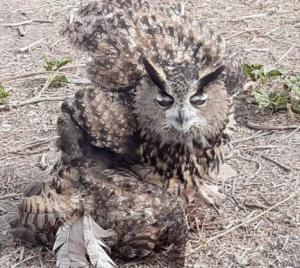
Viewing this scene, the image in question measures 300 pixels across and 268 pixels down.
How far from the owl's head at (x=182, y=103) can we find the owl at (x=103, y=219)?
0.33m

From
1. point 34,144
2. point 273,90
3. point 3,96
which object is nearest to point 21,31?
point 3,96

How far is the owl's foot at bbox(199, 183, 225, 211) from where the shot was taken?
4695mm

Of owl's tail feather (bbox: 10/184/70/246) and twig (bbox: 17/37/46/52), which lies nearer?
owl's tail feather (bbox: 10/184/70/246)

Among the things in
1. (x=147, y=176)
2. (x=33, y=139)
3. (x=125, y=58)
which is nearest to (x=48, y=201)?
(x=147, y=176)

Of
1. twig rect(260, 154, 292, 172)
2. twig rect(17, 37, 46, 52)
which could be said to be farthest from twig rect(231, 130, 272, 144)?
twig rect(17, 37, 46, 52)

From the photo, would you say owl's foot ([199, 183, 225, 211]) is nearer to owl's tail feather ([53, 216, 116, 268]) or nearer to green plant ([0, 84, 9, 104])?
owl's tail feather ([53, 216, 116, 268])

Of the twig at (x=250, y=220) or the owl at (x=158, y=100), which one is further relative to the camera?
the twig at (x=250, y=220)

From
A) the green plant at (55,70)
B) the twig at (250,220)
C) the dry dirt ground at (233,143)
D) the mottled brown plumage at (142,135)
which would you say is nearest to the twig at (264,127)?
the dry dirt ground at (233,143)

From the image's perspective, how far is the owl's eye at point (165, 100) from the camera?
4086mm

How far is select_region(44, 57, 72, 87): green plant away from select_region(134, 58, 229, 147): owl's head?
6.76 feet

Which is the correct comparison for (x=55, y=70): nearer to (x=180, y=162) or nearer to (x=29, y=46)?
(x=29, y=46)

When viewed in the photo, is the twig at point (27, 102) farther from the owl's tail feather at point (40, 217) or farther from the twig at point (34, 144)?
the owl's tail feather at point (40, 217)

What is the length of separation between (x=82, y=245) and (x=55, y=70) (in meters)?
2.38

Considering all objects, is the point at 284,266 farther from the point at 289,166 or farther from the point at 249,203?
the point at 289,166
